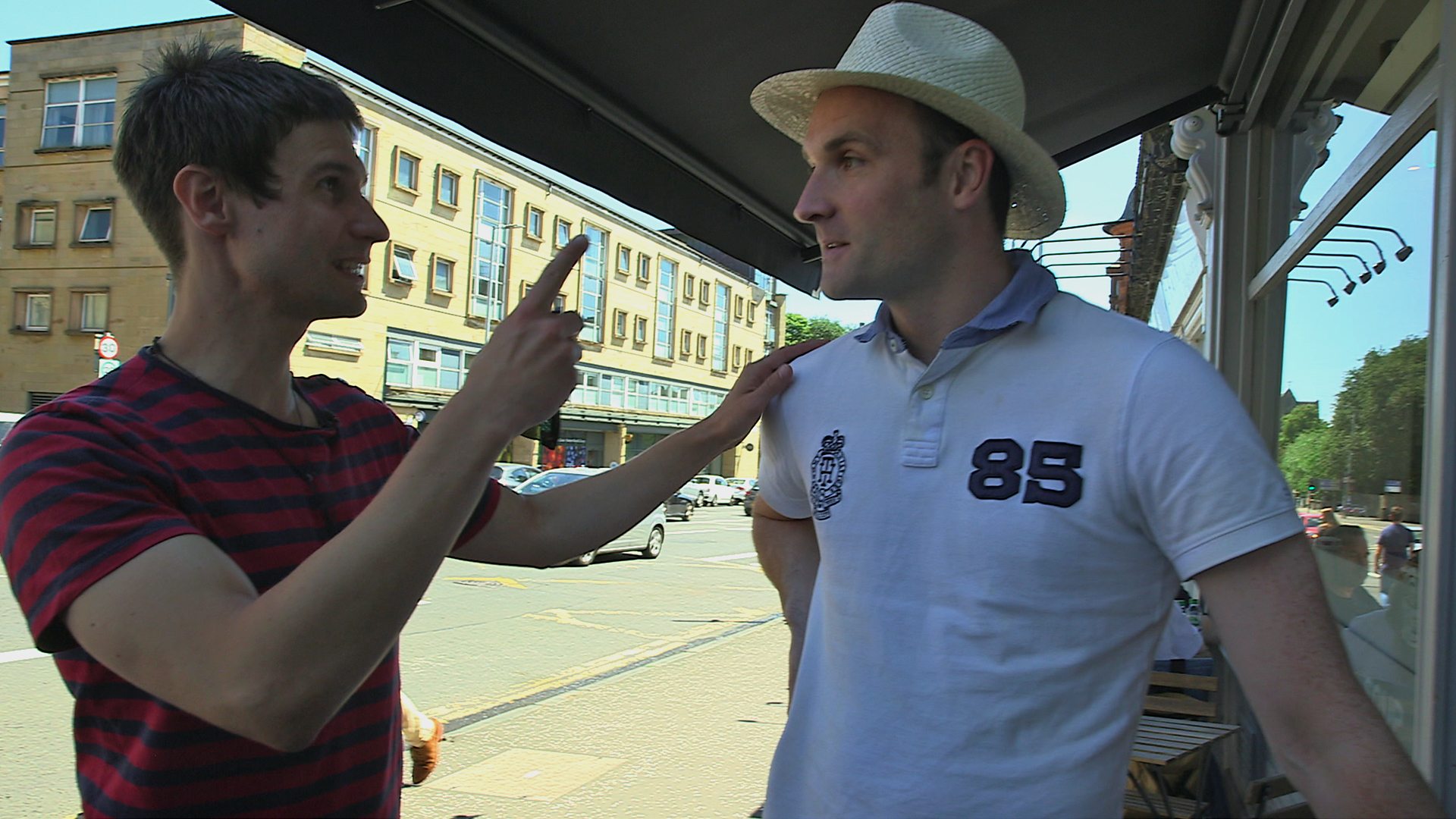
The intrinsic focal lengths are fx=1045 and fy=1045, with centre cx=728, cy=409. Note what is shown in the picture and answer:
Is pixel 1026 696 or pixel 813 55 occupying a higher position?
pixel 813 55

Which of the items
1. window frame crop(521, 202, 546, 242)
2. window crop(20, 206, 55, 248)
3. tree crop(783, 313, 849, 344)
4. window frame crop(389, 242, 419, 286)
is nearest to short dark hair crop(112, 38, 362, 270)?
window frame crop(389, 242, 419, 286)

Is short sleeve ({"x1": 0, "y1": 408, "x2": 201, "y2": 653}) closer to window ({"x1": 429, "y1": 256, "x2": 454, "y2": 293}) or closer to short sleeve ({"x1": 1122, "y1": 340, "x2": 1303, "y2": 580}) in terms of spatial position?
short sleeve ({"x1": 1122, "y1": 340, "x2": 1303, "y2": 580})

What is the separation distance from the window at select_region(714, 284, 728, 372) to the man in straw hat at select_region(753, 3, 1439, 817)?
57.7 m

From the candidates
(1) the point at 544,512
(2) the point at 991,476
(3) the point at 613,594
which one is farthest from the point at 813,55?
(3) the point at 613,594

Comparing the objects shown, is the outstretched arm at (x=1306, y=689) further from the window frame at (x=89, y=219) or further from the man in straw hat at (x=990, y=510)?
the window frame at (x=89, y=219)

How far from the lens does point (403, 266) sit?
34.1m

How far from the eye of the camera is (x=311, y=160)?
5.42 feet

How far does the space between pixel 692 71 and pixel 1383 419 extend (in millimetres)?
2200

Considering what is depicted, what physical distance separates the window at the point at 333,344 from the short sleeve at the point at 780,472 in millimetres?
29587

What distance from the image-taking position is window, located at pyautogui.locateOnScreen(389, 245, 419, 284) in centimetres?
3378

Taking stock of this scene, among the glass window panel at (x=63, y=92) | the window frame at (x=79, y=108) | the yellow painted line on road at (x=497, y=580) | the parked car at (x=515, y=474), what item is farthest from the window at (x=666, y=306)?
the yellow painted line on road at (x=497, y=580)

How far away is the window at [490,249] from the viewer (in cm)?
3762

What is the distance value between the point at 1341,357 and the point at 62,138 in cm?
3630

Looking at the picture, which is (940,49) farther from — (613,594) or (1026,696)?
(613,594)
